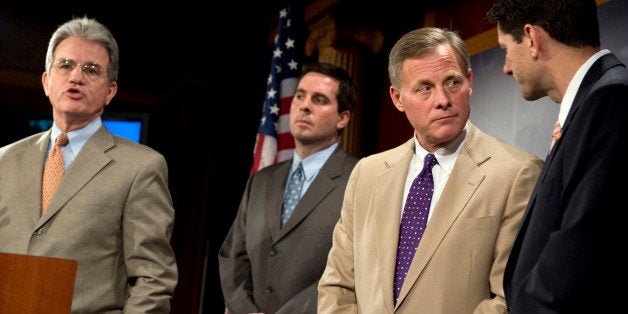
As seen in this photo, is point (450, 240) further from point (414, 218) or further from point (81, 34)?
point (81, 34)

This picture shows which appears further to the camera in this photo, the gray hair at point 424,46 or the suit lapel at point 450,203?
the gray hair at point 424,46

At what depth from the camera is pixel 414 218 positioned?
225cm

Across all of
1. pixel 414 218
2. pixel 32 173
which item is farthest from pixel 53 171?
pixel 414 218

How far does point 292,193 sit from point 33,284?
1.47m

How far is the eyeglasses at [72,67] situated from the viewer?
256cm

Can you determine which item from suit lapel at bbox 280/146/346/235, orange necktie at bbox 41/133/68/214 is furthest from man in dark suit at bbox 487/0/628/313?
orange necktie at bbox 41/133/68/214

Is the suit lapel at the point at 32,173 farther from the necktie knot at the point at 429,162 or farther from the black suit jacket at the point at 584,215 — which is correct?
the black suit jacket at the point at 584,215

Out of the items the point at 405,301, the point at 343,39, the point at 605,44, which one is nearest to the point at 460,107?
the point at 405,301

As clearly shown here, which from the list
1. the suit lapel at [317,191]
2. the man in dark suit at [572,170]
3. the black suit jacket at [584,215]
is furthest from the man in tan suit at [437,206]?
the suit lapel at [317,191]

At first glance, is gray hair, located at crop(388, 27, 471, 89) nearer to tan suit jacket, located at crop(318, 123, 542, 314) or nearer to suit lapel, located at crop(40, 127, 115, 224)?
tan suit jacket, located at crop(318, 123, 542, 314)

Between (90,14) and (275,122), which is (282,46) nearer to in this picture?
(275,122)

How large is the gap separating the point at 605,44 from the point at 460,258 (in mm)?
1486

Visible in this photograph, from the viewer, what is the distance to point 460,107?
234 centimetres

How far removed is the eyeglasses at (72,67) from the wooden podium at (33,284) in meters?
0.86
